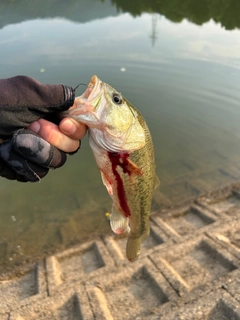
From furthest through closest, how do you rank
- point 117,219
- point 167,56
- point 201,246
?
point 167,56 → point 201,246 → point 117,219

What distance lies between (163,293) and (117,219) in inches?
55.9

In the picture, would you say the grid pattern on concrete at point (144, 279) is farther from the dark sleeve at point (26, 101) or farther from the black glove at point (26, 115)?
the dark sleeve at point (26, 101)

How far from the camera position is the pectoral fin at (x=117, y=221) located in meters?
2.41

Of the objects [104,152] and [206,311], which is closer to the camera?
[104,152]

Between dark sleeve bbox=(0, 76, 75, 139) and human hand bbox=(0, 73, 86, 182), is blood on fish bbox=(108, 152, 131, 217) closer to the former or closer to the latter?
human hand bbox=(0, 73, 86, 182)

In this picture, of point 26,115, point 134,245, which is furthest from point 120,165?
point 134,245

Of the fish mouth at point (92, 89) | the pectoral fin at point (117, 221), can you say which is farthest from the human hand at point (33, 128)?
the pectoral fin at point (117, 221)

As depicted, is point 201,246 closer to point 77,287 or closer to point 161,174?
point 77,287

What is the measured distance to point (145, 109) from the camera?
8.91 meters

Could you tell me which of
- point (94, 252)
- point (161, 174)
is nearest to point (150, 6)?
point (161, 174)

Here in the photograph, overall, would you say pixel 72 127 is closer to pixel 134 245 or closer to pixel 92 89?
pixel 92 89

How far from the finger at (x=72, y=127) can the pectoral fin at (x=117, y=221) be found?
787mm

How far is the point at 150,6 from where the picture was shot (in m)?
26.3

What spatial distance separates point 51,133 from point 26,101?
0.25 metres
